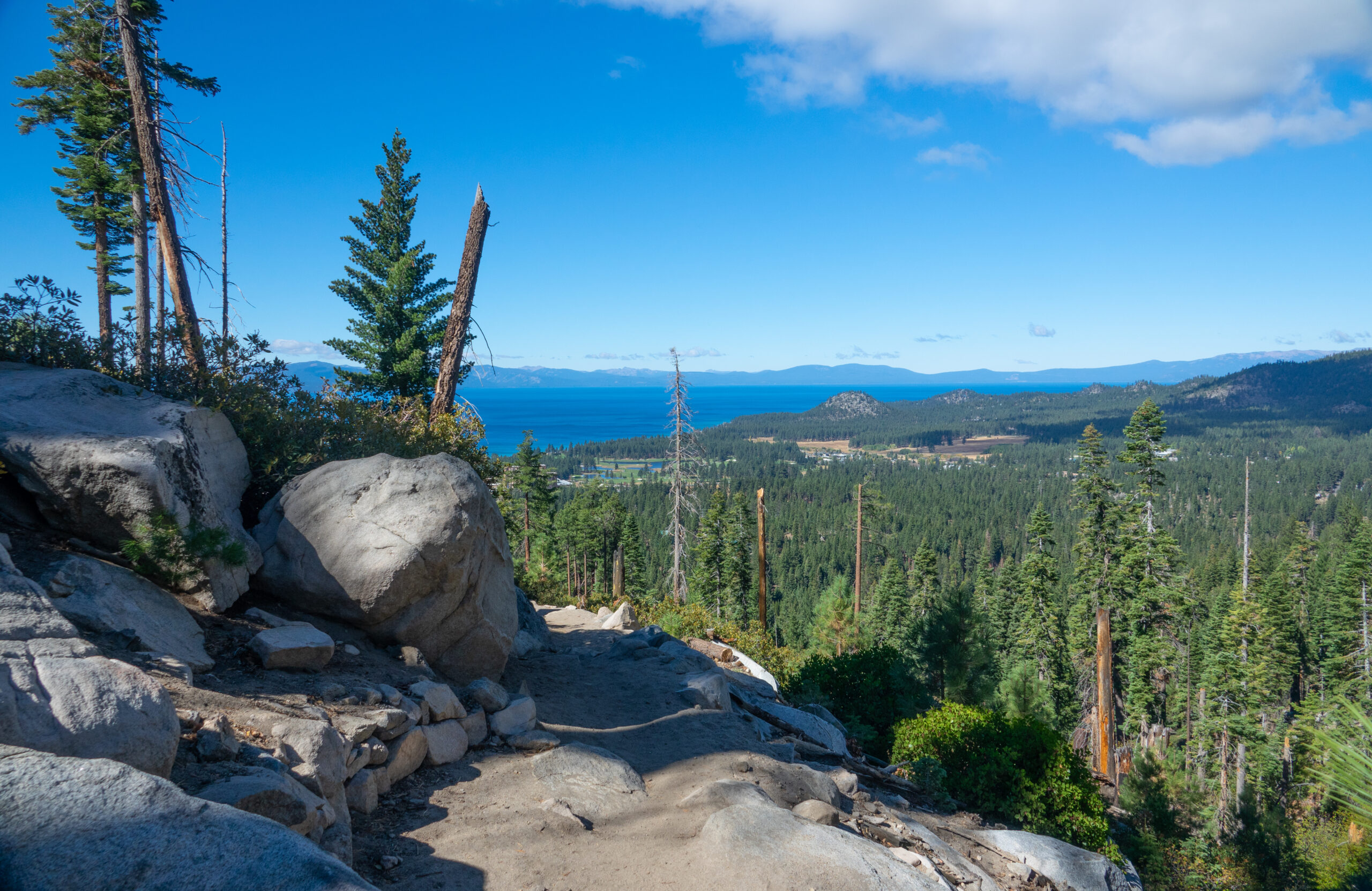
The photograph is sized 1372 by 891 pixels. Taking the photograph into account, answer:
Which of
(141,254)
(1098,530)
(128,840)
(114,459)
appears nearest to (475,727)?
(114,459)

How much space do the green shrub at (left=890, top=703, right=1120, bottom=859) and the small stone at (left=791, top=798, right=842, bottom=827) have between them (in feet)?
16.2

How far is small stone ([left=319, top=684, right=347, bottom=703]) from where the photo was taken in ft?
19.5

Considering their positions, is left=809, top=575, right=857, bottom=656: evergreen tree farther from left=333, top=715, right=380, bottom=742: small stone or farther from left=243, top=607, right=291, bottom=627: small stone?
left=333, top=715, right=380, bottom=742: small stone

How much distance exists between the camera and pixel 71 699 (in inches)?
145

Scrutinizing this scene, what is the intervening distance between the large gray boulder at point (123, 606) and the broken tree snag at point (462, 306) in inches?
314

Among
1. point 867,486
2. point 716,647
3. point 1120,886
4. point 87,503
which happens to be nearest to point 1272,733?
point 867,486

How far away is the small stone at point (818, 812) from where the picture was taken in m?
6.25

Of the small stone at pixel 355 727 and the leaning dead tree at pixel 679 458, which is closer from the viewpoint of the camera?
the small stone at pixel 355 727

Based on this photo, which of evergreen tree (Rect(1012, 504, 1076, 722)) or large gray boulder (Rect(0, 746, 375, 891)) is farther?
evergreen tree (Rect(1012, 504, 1076, 722))

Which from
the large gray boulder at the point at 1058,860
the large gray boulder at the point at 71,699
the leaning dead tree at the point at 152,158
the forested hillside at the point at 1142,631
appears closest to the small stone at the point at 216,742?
the large gray boulder at the point at 71,699

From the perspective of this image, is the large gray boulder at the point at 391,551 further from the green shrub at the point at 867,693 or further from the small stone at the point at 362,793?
the green shrub at the point at 867,693

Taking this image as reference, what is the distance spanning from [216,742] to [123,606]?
191cm

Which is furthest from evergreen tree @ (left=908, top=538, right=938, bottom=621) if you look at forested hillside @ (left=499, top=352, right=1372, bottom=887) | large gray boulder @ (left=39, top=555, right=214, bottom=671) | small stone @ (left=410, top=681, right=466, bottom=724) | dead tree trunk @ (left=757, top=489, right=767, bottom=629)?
large gray boulder @ (left=39, top=555, right=214, bottom=671)

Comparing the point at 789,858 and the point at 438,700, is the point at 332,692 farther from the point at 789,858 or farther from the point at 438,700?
the point at 789,858
